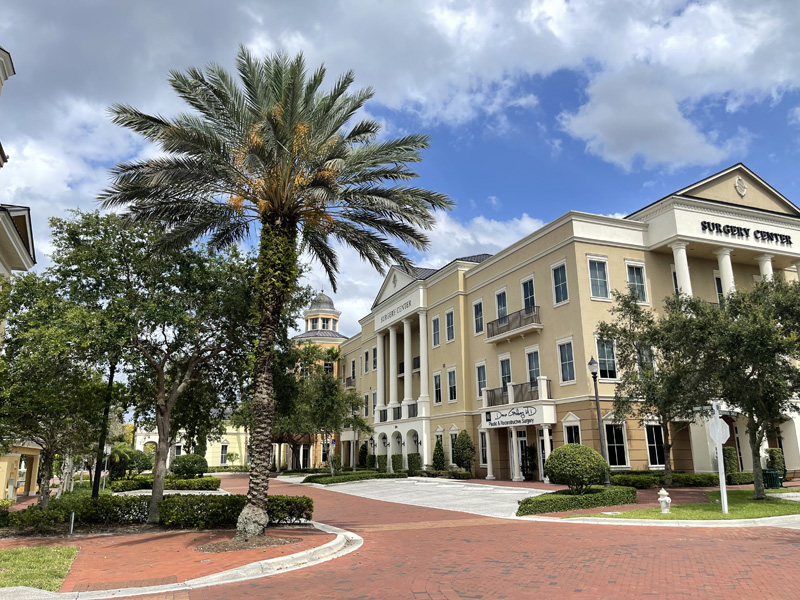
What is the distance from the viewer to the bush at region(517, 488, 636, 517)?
16.4m

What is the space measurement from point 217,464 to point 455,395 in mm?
44852

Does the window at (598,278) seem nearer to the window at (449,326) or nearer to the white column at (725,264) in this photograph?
the white column at (725,264)

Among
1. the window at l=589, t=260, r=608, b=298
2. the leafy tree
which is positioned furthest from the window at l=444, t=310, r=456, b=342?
the leafy tree

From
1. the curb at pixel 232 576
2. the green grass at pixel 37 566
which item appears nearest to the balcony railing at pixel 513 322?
the curb at pixel 232 576

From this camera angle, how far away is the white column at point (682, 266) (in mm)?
27484

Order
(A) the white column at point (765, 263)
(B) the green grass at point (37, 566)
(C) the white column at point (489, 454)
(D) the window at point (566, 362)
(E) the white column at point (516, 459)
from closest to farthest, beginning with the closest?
(B) the green grass at point (37, 566) → (D) the window at point (566, 362) → (E) the white column at point (516, 459) → (A) the white column at point (765, 263) → (C) the white column at point (489, 454)

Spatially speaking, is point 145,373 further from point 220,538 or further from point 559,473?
point 559,473

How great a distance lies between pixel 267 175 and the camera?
13.5 metres

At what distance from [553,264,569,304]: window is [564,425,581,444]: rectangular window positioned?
19.4 feet

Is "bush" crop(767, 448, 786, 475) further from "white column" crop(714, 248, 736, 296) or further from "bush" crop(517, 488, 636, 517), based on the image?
"bush" crop(517, 488, 636, 517)

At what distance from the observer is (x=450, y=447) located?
1417 inches

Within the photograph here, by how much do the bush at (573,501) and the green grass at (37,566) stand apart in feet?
36.3

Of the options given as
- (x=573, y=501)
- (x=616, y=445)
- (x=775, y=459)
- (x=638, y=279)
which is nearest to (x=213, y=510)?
(x=573, y=501)

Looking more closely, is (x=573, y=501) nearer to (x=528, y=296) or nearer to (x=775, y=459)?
(x=775, y=459)
